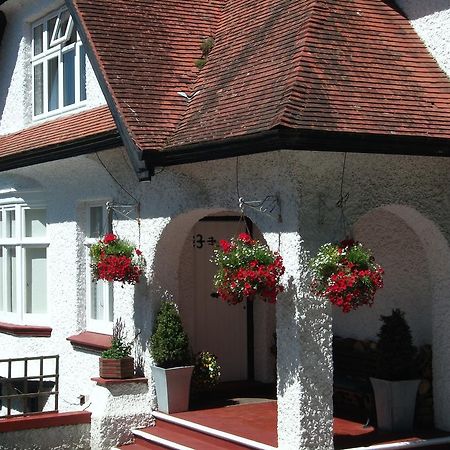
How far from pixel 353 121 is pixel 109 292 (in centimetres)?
533

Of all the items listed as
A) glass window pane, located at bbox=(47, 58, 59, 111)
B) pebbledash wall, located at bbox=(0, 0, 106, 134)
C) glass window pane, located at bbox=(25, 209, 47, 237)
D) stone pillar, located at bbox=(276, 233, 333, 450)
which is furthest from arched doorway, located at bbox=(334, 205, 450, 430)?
pebbledash wall, located at bbox=(0, 0, 106, 134)

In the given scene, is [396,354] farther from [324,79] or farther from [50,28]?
[50,28]

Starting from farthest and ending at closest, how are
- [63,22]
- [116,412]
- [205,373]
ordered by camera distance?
1. [63,22]
2. [205,373]
3. [116,412]

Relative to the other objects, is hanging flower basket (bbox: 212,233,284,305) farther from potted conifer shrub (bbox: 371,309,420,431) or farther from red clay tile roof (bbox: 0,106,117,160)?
red clay tile roof (bbox: 0,106,117,160)

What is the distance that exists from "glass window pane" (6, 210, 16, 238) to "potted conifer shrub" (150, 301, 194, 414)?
15.6ft

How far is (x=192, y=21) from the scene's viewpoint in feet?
42.8

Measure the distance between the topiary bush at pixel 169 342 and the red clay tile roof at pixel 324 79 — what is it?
2.13 metres

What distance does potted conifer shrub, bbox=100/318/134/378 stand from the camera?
11523 millimetres

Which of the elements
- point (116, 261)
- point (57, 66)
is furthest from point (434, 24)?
point (57, 66)

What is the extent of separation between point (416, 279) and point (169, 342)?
2.91 m

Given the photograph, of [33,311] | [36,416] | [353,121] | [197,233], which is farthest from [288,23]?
[33,311]

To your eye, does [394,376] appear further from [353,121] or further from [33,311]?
[33,311]

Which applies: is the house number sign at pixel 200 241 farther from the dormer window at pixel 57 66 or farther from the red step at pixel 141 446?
the red step at pixel 141 446

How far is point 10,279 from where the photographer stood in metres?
15.6
